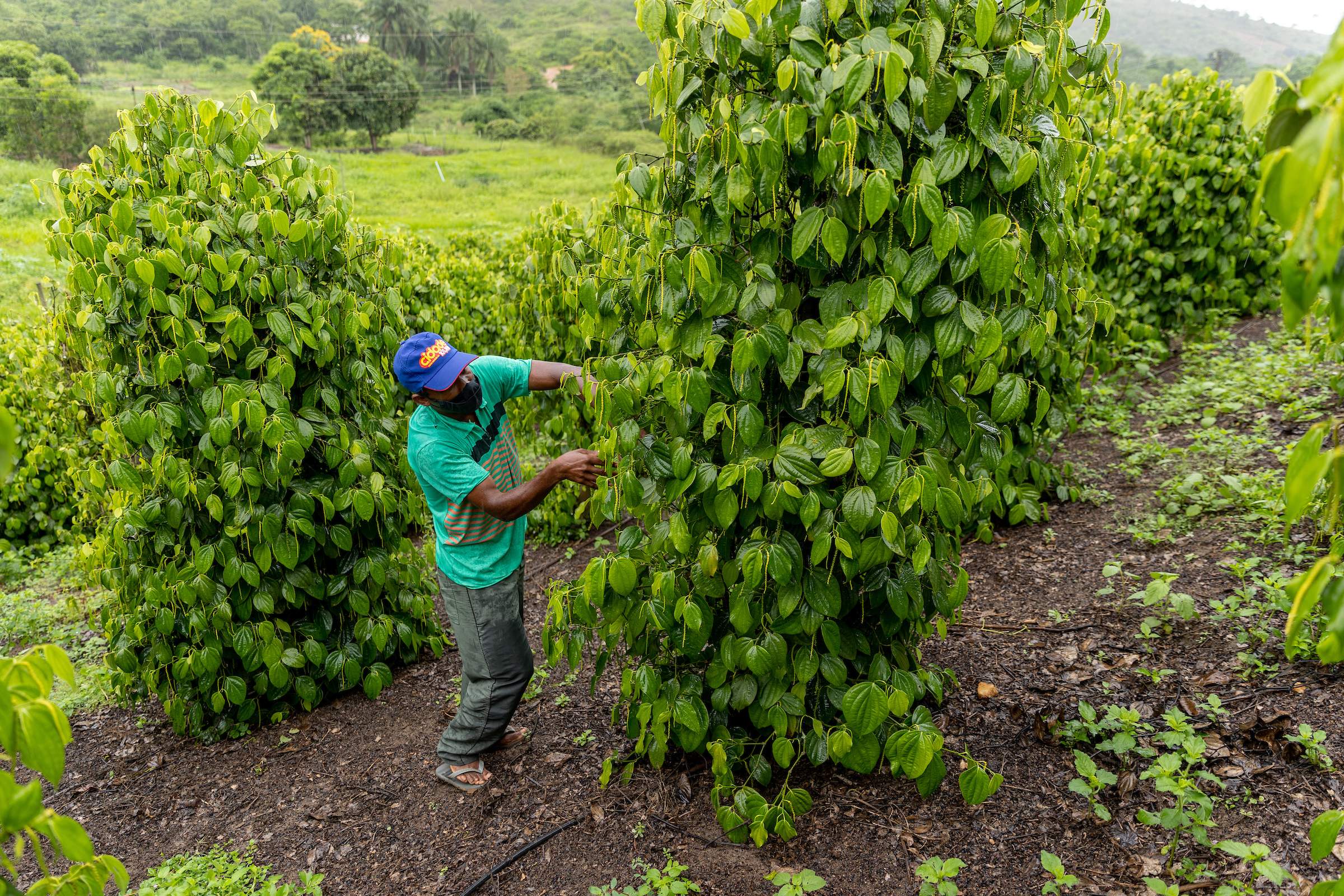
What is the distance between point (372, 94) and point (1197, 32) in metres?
70.3

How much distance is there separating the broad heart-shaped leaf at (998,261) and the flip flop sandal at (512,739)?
7.46ft

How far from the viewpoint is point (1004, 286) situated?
2.05 metres

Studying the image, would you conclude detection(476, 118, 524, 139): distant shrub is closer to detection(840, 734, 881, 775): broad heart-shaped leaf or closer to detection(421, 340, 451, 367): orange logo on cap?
detection(421, 340, 451, 367): orange logo on cap

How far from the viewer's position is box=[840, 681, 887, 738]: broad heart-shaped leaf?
91.7 inches

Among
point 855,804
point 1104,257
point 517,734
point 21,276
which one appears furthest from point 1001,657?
point 21,276

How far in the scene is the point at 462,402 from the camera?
111 inches

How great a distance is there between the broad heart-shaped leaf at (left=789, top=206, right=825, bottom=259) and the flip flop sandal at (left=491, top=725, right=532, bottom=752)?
207 cm

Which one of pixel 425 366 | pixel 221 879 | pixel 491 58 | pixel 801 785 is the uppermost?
pixel 491 58

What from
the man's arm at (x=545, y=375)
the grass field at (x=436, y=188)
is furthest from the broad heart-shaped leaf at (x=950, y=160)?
the grass field at (x=436, y=188)

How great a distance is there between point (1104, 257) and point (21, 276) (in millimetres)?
19651

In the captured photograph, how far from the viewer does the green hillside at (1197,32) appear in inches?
2692

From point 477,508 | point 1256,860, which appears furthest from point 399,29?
point 1256,860

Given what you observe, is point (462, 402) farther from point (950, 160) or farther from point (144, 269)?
point (950, 160)

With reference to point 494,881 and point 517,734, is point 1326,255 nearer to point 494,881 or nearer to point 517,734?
point 494,881
